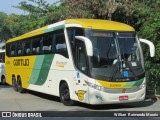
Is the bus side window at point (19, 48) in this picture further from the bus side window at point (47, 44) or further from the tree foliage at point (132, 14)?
the bus side window at point (47, 44)

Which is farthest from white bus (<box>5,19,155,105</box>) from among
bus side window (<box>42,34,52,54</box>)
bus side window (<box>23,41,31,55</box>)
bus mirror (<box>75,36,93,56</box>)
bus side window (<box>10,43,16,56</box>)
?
bus side window (<box>10,43,16,56</box>)

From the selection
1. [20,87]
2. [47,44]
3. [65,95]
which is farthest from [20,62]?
[65,95]

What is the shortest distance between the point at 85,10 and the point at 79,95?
29.4ft

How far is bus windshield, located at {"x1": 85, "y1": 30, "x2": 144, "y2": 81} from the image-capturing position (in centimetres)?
1345

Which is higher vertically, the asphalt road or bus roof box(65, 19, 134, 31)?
bus roof box(65, 19, 134, 31)

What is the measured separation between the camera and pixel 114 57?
45.0ft

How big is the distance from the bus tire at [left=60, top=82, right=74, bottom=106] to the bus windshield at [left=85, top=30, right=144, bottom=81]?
6.68ft

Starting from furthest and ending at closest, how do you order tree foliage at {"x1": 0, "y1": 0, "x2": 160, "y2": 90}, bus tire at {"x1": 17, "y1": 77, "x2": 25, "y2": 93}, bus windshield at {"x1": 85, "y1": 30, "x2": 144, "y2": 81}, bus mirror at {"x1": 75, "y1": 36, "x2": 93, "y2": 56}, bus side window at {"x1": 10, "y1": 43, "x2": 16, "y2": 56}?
bus side window at {"x1": 10, "y1": 43, "x2": 16, "y2": 56} → bus tire at {"x1": 17, "y1": 77, "x2": 25, "y2": 93} → tree foliage at {"x1": 0, "y1": 0, "x2": 160, "y2": 90} → bus windshield at {"x1": 85, "y1": 30, "x2": 144, "y2": 81} → bus mirror at {"x1": 75, "y1": 36, "x2": 93, "y2": 56}

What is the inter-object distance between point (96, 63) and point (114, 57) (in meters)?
0.71

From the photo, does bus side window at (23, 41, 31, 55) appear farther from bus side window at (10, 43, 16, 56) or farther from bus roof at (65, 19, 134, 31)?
bus roof at (65, 19, 134, 31)

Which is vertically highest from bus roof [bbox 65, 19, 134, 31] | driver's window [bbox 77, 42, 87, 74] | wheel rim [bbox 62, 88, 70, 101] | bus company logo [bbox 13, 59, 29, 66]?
bus roof [bbox 65, 19, 134, 31]

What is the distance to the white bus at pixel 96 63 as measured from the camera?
43.9ft

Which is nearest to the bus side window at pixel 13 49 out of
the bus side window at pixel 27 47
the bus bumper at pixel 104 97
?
the bus side window at pixel 27 47

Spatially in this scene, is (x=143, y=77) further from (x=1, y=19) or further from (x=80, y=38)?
(x=1, y=19)
